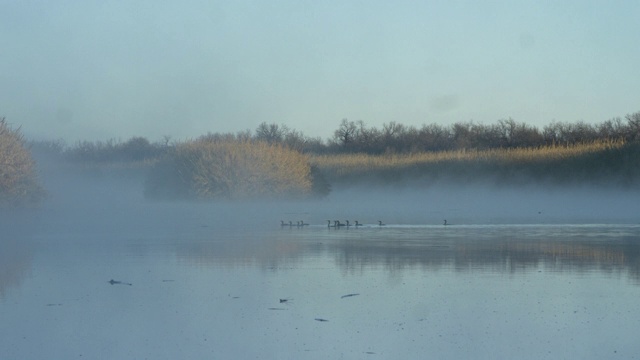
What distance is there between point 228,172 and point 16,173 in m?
14.7

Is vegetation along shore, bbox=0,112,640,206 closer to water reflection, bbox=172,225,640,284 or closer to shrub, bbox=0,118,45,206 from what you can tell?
shrub, bbox=0,118,45,206


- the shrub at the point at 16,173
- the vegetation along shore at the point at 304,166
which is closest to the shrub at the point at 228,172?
the vegetation along shore at the point at 304,166

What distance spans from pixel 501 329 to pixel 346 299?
7.84ft

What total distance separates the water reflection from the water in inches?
1.4

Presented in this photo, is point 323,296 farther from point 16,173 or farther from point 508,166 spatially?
point 508,166

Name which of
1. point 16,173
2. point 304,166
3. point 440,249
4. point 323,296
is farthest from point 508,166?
point 323,296

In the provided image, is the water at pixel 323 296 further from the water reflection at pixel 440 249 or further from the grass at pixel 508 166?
the grass at pixel 508 166

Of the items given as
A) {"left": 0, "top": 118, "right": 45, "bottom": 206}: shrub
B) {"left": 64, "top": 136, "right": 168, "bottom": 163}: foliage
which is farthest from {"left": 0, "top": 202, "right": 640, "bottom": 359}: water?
{"left": 64, "top": 136, "right": 168, "bottom": 163}: foliage

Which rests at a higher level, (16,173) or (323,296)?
(16,173)

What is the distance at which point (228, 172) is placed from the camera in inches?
1598

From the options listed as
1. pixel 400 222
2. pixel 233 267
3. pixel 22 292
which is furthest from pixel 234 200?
pixel 22 292

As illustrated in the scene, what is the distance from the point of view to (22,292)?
37.9ft

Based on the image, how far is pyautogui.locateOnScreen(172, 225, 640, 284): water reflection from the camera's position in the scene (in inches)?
559

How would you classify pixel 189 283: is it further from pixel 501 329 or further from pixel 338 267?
pixel 501 329
